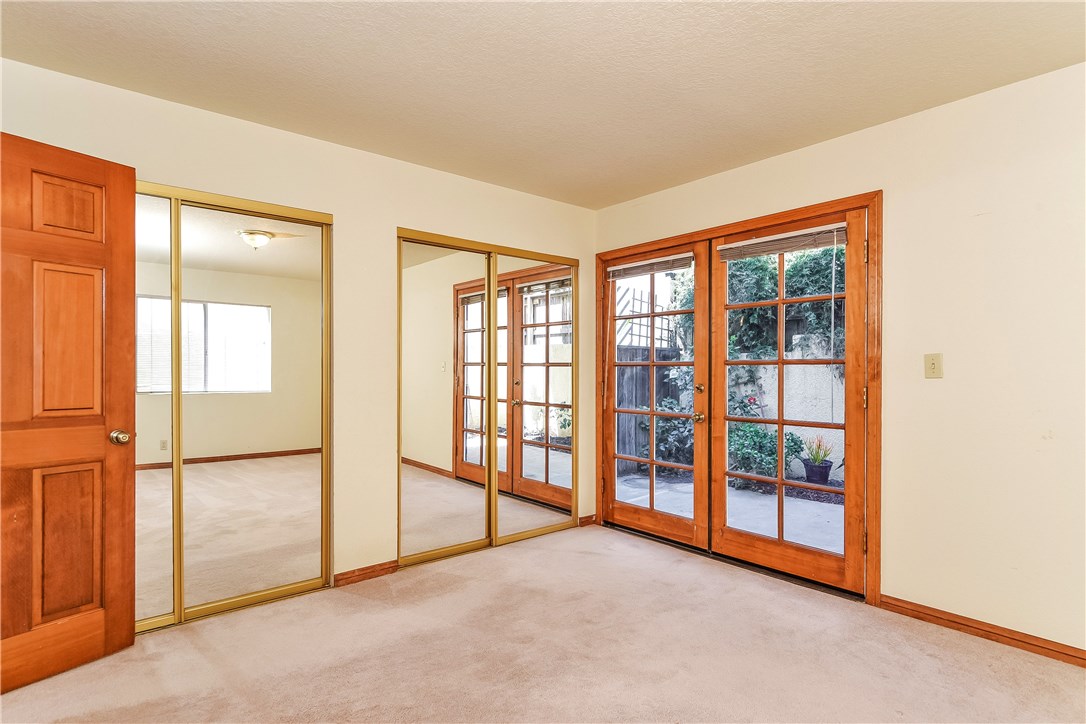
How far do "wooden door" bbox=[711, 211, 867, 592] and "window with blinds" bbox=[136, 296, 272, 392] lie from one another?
2796 mm

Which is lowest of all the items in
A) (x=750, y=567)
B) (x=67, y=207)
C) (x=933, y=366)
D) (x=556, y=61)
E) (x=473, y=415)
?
(x=750, y=567)

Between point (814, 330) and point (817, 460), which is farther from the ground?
point (814, 330)

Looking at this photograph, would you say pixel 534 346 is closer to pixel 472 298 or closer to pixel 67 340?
pixel 472 298

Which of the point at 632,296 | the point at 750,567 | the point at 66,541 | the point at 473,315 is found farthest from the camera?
the point at 632,296

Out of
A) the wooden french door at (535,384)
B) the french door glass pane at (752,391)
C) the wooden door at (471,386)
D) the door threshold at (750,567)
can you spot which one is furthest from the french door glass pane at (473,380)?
the french door glass pane at (752,391)

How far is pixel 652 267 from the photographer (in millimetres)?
4141

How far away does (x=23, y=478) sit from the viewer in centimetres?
217

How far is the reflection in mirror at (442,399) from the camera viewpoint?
3.63 metres

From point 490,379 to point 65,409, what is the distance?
7.86ft

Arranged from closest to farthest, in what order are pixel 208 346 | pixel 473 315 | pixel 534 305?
pixel 208 346, pixel 473 315, pixel 534 305

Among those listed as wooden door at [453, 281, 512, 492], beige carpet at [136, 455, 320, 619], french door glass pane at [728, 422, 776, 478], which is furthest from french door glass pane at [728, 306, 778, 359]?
beige carpet at [136, 455, 320, 619]

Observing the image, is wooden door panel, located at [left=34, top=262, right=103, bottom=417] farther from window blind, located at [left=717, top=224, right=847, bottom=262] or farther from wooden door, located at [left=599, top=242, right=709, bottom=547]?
window blind, located at [left=717, top=224, right=847, bottom=262]

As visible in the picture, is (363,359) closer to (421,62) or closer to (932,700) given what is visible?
(421,62)

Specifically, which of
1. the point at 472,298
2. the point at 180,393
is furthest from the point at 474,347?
the point at 180,393
